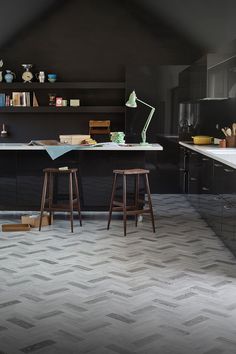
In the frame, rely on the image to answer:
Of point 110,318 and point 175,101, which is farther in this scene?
point 175,101

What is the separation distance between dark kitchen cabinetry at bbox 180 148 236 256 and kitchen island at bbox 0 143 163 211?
2.28 ft

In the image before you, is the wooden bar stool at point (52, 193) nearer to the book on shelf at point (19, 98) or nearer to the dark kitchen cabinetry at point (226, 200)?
the dark kitchen cabinetry at point (226, 200)

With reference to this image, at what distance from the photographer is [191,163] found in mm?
7242

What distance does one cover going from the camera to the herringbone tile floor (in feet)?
10.0

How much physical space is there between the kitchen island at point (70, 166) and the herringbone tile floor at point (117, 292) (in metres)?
0.59

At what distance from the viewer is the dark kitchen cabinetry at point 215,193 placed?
16.0 feet

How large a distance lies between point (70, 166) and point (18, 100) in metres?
2.62

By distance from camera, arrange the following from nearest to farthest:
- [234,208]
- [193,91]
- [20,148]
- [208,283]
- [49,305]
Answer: [49,305] → [208,283] → [234,208] → [20,148] → [193,91]

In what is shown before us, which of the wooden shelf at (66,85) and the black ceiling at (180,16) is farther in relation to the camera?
the wooden shelf at (66,85)

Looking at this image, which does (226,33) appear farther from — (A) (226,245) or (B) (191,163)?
(A) (226,245)

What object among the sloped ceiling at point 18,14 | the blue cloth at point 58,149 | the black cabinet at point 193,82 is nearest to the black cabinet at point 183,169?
the black cabinet at point 193,82

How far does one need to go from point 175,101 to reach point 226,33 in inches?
52.2

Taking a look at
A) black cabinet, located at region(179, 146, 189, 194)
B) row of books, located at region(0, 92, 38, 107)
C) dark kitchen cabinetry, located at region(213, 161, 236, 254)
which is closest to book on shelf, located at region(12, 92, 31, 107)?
row of books, located at region(0, 92, 38, 107)

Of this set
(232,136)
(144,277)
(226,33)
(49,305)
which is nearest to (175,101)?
(226,33)
